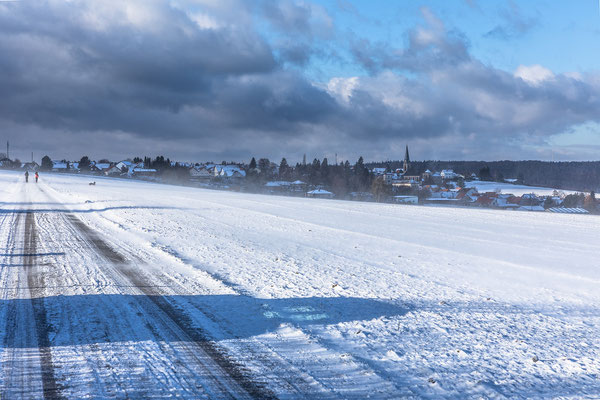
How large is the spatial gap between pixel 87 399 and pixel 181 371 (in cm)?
93

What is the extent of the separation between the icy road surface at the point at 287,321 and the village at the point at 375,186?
112 ft

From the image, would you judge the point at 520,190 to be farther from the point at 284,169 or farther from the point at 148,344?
the point at 148,344

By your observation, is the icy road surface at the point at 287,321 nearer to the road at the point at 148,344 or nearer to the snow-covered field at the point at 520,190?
the road at the point at 148,344

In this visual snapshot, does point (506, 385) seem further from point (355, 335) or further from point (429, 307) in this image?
point (429, 307)

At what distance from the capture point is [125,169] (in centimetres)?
13400

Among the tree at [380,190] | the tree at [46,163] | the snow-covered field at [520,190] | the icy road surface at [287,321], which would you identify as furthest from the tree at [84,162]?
the icy road surface at [287,321]

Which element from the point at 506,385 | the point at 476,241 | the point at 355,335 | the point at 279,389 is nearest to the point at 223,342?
the point at 279,389

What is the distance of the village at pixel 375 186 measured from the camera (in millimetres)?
53588

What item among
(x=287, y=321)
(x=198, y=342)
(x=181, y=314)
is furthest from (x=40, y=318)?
(x=287, y=321)

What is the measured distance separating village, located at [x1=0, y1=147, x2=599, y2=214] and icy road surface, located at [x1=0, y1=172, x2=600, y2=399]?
112ft

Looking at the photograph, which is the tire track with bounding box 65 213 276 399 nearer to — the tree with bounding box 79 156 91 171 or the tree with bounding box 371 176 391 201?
the tree with bounding box 371 176 391 201

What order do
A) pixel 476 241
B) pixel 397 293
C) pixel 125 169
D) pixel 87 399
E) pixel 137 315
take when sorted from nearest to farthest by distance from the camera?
pixel 87 399 → pixel 137 315 → pixel 397 293 → pixel 476 241 → pixel 125 169

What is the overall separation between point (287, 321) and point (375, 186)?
66.0 meters

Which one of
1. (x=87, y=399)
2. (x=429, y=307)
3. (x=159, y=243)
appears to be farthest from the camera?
(x=159, y=243)
